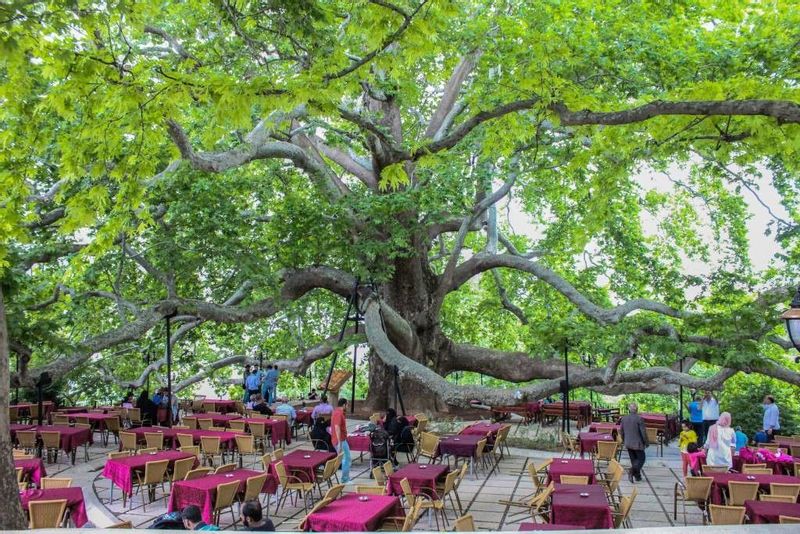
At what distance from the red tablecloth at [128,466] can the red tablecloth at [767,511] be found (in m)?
7.20

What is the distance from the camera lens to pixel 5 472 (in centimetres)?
535

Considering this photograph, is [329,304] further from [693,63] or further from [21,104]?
[21,104]

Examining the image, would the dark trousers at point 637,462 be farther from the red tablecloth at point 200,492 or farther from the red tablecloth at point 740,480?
the red tablecloth at point 200,492

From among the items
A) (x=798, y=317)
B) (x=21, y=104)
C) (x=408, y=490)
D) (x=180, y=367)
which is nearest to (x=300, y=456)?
(x=408, y=490)

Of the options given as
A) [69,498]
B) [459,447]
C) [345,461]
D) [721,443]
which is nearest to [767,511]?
[721,443]

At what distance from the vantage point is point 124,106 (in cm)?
688

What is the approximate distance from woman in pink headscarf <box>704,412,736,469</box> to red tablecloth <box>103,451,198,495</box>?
7.54m

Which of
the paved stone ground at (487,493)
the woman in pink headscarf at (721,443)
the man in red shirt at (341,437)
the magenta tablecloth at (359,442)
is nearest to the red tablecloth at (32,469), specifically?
the paved stone ground at (487,493)

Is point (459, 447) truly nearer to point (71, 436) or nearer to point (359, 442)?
point (359, 442)

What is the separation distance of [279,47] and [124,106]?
5.46 m

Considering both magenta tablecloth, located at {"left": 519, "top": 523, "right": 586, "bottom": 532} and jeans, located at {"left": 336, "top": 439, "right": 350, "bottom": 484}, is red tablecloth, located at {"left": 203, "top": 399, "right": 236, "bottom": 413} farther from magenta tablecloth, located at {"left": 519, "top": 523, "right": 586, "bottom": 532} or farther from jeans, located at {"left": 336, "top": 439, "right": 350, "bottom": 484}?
magenta tablecloth, located at {"left": 519, "top": 523, "right": 586, "bottom": 532}

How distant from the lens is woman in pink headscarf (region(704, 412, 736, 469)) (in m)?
10.1

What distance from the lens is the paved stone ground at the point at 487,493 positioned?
363 inches

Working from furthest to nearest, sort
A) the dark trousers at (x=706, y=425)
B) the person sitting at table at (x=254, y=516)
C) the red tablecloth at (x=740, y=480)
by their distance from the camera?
the dark trousers at (x=706, y=425), the red tablecloth at (x=740, y=480), the person sitting at table at (x=254, y=516)
